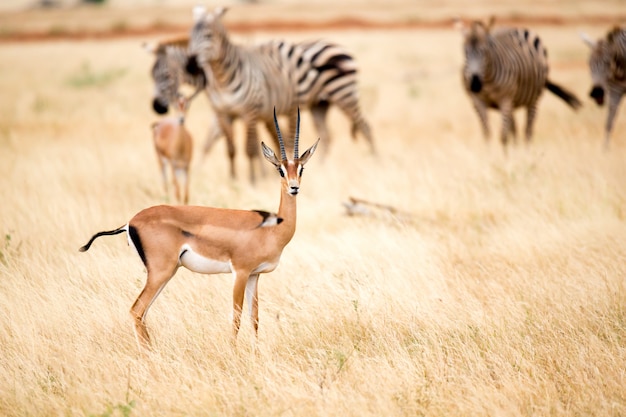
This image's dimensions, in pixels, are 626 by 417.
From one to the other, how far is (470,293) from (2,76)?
19635 millimetres

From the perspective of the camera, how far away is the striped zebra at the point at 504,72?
11602 mm

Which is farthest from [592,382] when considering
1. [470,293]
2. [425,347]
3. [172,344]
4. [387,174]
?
[387,174]

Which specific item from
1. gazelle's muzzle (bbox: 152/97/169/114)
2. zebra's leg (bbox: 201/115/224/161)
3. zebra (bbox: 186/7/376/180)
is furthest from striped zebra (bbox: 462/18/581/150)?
gazelle's muzzle (bbox: 152/97/169/114)

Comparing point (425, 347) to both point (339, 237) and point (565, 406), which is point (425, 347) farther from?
point (339, 237)

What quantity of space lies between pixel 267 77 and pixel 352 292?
20.9ft

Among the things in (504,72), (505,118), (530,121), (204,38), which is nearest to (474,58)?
(504,72)

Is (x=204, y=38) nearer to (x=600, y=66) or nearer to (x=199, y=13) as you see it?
(x=199, y=13)

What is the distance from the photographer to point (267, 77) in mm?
11617

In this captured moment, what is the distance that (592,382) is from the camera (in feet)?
14.7

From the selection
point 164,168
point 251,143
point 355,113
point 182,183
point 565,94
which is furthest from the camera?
point 565,94

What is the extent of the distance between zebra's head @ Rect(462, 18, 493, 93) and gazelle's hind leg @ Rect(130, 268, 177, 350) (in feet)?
26.0

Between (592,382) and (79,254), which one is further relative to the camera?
(79,254)

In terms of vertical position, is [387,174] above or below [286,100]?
below

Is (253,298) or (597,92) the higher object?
(597,92)
